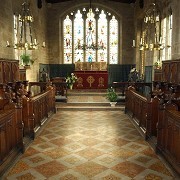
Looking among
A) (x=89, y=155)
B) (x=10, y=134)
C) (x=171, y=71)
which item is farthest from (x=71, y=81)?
(x=10, y=134)

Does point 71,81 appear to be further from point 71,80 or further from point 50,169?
point 50,169

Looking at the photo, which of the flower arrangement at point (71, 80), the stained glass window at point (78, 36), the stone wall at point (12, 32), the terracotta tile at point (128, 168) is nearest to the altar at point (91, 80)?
the flower arrangement at point (71, 80)

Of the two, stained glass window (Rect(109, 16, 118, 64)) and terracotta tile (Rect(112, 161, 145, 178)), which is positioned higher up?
stained glass window (Rect(109, 16, 118, 64))

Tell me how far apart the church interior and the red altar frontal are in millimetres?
59

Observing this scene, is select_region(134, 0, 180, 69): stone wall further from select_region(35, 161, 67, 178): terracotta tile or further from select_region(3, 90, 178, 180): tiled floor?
select_region(35, 161, 67, 178): terracotta tile

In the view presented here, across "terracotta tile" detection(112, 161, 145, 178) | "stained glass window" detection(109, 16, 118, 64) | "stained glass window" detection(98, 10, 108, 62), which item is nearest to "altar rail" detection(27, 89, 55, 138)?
"terracotta tile" detection(112, 161, 145, 178)

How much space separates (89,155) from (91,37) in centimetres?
1262

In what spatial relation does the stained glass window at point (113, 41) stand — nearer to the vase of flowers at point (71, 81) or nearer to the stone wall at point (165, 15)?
the stone wall at point (165, 15)

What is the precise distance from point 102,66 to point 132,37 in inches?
119

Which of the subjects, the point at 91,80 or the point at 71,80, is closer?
the point at 71,80

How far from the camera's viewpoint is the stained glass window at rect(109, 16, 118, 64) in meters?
16.1

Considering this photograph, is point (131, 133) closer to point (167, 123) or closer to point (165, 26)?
point (167, 123)

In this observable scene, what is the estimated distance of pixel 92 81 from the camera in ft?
44.4

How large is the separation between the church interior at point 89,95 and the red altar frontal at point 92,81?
0.19ft
